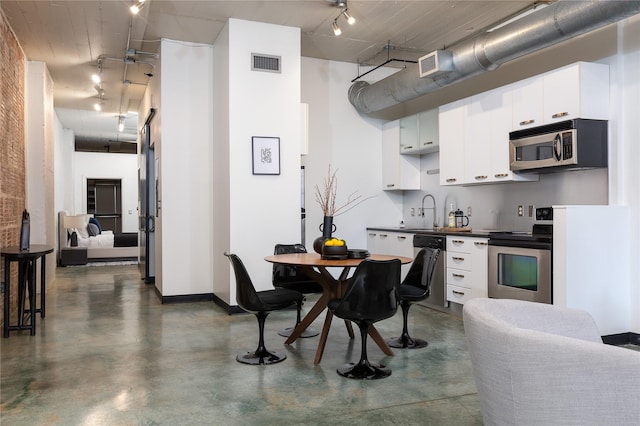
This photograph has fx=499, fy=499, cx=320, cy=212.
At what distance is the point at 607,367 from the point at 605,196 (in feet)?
11.6

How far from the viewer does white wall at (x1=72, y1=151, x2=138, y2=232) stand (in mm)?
14430

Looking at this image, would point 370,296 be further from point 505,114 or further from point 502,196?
point 502,196

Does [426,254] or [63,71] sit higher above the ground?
[63,71]

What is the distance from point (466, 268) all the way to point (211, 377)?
2.91 m

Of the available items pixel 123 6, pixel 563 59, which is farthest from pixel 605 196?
pixel 123 6

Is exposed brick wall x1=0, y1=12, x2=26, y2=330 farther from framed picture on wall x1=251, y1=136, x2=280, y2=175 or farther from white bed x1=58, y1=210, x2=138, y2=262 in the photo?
white bed x1=58, y1=210, x2=138, y2=262

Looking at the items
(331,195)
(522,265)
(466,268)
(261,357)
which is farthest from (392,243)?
(261,357)

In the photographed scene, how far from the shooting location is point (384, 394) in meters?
3.08

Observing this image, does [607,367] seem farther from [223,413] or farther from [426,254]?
[426,254]

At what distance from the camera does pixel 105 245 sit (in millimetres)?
11469

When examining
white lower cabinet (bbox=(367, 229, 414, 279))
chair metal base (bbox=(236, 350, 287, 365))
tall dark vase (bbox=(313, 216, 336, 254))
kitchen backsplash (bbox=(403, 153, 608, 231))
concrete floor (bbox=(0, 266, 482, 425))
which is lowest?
concrete floor (bbox=(0, 266, 482, 425))

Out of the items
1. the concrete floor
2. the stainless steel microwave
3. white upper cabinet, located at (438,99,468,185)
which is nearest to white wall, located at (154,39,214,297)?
the concrete floor

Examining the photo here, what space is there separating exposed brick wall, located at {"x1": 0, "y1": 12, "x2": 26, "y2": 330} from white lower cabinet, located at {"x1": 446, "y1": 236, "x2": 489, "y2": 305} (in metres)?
4.59

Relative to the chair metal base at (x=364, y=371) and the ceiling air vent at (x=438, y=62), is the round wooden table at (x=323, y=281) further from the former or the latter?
the ceiling air vent at (x=438, y=62)
